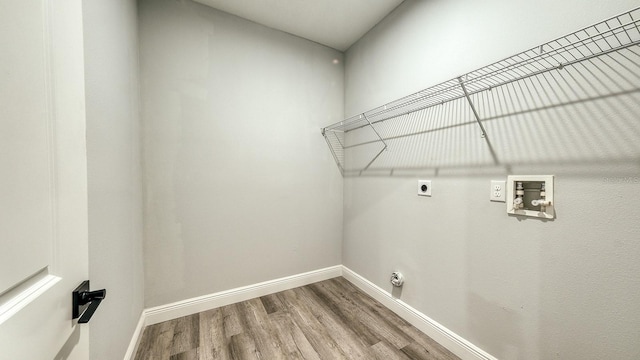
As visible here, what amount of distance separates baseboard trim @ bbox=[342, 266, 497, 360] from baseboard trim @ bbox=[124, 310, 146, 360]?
67.0 inches

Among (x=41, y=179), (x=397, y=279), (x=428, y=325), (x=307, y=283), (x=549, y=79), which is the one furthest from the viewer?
(x=307, y=283)

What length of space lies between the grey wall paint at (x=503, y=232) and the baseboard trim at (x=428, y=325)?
4 cm

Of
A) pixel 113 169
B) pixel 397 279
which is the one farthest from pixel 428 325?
pixel 113 169

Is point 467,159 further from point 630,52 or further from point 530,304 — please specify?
point 530,304

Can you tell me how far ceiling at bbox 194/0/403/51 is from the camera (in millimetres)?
1726

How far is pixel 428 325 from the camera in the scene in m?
1.52

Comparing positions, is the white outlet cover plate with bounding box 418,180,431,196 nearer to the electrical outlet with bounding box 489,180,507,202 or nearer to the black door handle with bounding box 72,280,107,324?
the electrical outlet with bounding box 489,180,507,202

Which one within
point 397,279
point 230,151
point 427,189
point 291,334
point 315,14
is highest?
point 315,14

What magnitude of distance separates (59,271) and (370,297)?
6.61ft

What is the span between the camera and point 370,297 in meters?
2.01

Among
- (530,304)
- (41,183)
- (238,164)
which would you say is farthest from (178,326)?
(530,304)

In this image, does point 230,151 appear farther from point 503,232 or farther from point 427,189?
point 503,232

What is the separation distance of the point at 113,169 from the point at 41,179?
761 mm

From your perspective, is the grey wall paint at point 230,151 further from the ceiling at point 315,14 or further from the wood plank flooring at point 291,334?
the wood plank flooring at point 291,334
